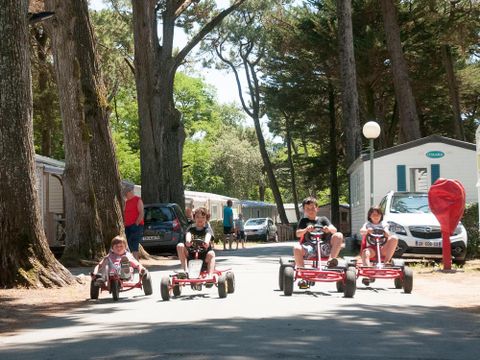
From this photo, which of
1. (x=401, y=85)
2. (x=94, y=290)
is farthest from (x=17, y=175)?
(x=401, y=85)

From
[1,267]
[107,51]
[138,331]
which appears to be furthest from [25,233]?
[107,51]

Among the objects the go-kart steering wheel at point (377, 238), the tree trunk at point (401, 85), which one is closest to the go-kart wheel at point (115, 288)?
the go-kart steering wheel at point (377, 238)

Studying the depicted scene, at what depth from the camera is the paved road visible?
7082mm

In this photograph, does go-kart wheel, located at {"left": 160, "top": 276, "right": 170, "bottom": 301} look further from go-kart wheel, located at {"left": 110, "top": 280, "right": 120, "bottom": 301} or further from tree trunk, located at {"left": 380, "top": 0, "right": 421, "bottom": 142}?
tree trunk, located at {"left": 380, "top": 0, "right": 421, "bottom": 142}

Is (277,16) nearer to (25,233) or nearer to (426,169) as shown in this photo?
(426,169)

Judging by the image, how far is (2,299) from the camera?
1225cm

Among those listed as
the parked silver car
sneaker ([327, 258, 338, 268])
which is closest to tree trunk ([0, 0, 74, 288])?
sneaker ([327, 258, 338, 268])

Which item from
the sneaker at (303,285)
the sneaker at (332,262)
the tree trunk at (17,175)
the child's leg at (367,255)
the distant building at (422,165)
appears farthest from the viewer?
the distant building at (422,165)

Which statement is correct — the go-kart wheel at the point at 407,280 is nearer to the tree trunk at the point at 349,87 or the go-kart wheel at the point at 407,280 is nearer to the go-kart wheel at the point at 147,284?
the go-kart wheel at the point at 147,284

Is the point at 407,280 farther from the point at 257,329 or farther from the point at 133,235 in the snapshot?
the point at 133,235

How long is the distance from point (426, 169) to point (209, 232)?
48.9 ft

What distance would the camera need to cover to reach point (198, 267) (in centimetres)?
1199

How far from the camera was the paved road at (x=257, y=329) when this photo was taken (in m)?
7.08

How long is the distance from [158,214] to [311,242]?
13.4m
